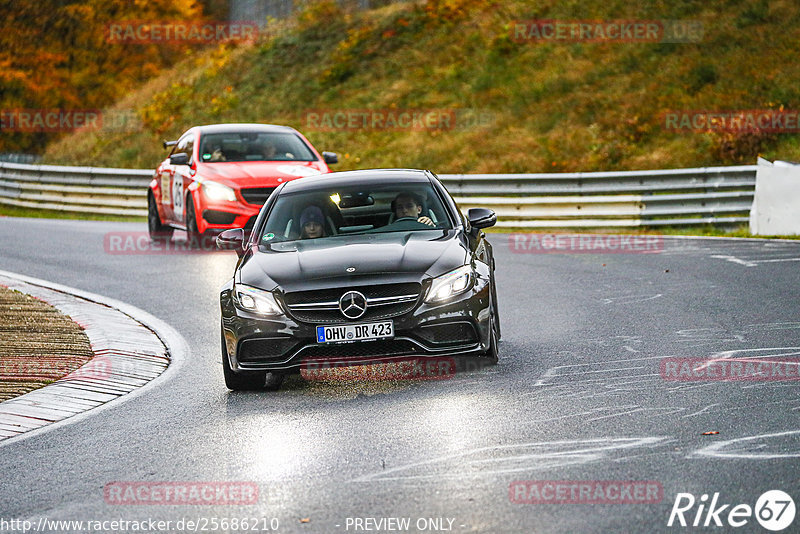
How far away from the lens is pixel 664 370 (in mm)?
8695

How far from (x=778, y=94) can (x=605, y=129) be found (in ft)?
14.4

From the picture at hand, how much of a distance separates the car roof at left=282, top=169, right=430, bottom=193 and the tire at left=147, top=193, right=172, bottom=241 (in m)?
10.3

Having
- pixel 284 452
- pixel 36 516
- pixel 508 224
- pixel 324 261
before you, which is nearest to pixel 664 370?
pixel 324 261

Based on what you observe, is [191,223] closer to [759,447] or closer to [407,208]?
[407,208]

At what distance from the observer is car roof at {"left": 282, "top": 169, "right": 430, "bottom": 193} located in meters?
10.2

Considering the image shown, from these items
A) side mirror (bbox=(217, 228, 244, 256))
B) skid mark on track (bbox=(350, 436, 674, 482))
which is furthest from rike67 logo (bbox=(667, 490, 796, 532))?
side mirror (bbox=(217, 228, 244, 256))

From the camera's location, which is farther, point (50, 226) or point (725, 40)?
point (725, 40)

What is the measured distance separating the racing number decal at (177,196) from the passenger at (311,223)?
922cm

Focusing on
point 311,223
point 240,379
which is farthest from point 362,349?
point 311,223

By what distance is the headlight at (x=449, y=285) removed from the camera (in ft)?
27.7

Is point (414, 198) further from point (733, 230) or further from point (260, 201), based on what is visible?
point (733, 230)

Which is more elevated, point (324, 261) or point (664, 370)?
point (324, 261)

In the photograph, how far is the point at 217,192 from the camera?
17781mm

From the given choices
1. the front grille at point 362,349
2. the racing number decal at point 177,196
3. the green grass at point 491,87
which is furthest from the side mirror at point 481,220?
the green grass at point 491,87
